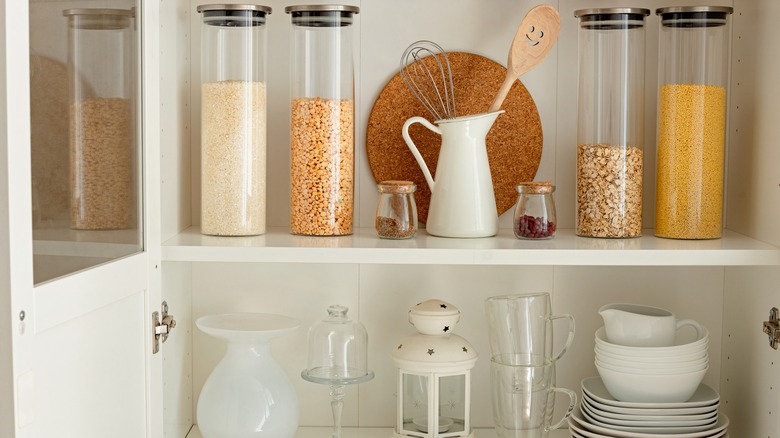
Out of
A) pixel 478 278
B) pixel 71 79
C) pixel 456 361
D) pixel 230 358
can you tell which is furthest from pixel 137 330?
pixel 478 278

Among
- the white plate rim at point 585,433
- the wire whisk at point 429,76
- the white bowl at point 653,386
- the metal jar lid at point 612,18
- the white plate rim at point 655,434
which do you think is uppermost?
the metal jar lid at point 612,18

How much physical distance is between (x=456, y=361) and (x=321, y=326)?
0.23 metres

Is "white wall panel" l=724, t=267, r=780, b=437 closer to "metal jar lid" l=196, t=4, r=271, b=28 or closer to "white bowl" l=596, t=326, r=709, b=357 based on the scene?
"white bowl" l=596, t=326, r=709, b=357

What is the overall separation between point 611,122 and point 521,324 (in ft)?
1.14

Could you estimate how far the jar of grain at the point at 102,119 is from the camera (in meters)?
0.99

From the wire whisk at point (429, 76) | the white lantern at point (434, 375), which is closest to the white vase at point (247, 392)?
the white lantern at point (434, 375)

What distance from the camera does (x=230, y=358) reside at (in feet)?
4.57

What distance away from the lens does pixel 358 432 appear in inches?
61.3

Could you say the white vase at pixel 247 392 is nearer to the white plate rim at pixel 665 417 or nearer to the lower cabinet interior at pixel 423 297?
the lower cabinet interior at pixel 423 297

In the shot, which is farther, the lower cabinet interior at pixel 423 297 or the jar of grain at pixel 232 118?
the lower cabinet interior at pixel 423 297

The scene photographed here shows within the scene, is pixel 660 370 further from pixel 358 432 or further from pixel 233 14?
pixel 233 14

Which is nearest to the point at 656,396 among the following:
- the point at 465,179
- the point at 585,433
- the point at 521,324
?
the point at 585,433

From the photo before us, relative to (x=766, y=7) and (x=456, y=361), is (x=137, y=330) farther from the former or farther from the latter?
(x=766, y=7)

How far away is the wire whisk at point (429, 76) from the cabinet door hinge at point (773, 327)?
23.3 inches
